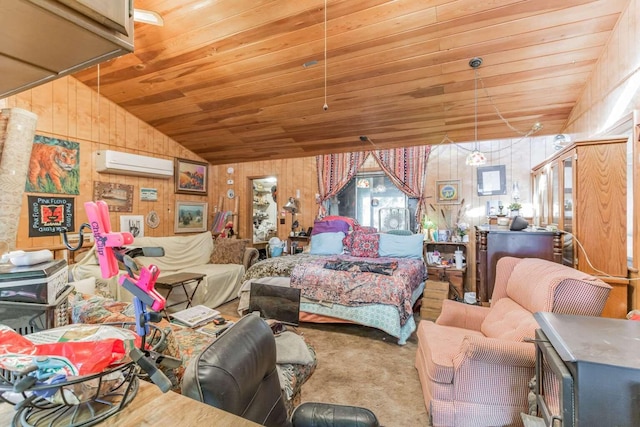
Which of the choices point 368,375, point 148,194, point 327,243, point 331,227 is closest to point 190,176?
point 148,194

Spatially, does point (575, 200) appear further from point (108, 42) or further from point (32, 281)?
point (32, 281)

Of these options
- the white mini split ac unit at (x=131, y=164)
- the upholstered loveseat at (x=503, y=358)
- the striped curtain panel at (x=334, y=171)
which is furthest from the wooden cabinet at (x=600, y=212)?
the white mini split ac unit at (x=131, y=164)

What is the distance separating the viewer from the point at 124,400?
528 mm

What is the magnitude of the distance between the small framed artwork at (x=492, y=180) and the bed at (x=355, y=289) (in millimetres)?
1695

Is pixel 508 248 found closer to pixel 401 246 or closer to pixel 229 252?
pixel 401 246

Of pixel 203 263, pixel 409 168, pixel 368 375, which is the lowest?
pixel 368 375

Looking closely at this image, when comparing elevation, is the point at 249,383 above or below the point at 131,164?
below

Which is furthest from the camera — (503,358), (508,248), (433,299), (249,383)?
(433,299)

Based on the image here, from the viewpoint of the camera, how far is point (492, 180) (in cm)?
450

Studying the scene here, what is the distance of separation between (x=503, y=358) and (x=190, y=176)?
609 centimetres

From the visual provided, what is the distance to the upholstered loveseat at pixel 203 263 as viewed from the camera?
3984 mm

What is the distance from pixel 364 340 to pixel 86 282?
2.66 metres

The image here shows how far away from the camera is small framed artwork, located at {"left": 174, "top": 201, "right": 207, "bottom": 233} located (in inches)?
235

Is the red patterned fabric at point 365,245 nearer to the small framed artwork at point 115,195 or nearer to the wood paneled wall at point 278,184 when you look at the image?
the wood paneled wall at point 278,184
